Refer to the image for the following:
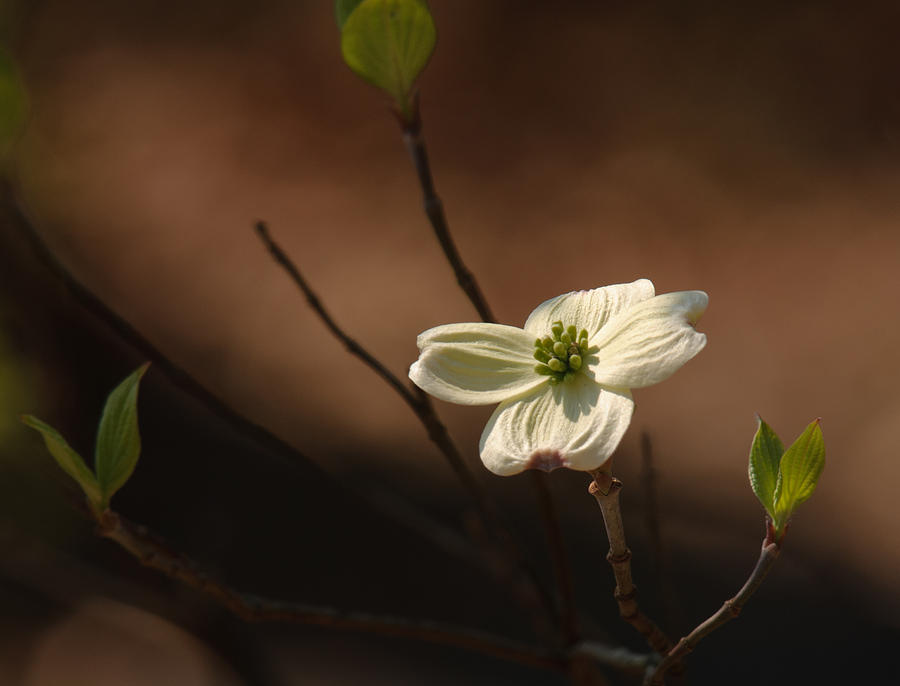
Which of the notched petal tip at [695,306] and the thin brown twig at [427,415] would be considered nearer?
the notched petal tip at [695,306]

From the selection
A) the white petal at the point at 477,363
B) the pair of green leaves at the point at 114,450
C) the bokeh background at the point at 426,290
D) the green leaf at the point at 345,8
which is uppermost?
the green leaf at the point at 345,8

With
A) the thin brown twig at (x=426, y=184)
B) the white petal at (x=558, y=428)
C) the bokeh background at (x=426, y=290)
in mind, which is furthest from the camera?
the bokeh background at (x=426, y=290)

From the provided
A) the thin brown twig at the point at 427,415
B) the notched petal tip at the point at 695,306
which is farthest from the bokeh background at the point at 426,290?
the notched petal tip at the point at 695,306

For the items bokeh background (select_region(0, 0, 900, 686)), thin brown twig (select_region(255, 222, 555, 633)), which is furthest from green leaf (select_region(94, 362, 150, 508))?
bokeh background (select_region(0, 0, 900, 686))

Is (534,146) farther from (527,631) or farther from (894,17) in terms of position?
(527,631)

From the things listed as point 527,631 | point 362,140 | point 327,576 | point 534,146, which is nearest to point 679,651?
point 527,631

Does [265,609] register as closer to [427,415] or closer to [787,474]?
[427,415]

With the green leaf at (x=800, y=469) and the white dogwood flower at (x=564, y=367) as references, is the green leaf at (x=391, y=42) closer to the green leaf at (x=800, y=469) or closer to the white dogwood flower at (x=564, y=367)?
the white dogwood flower at (x=564, y=367)
